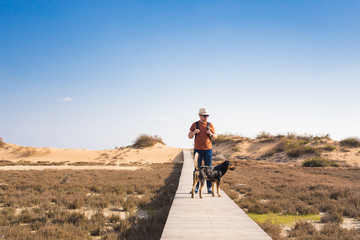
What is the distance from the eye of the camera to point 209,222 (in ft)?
17.9

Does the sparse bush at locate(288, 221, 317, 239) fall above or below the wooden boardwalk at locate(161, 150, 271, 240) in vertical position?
below

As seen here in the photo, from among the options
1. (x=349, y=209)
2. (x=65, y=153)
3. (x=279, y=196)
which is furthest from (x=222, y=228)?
(x=65, y=153)

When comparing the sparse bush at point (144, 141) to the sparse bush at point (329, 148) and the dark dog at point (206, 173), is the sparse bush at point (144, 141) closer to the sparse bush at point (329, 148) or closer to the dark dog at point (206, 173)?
the sparse bush at point (329, 148)

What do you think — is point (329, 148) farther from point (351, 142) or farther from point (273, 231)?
point (273, 231)

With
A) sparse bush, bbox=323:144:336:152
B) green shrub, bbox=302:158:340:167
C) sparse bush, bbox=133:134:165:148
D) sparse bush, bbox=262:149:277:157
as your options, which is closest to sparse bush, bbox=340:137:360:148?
sparse bush, bbox=323:144:336:152

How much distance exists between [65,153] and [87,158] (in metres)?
3.87

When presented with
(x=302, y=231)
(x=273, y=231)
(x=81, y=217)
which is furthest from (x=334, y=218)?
(x=81, y=217)

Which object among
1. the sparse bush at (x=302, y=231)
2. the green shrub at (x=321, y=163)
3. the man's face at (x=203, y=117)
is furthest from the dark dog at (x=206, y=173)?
the green shrub at (x=321, y=163)

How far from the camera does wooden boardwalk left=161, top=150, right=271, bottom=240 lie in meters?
4.69

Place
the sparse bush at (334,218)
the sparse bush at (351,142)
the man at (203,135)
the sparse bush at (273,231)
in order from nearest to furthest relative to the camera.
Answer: the sparse bush at (273,231), the sparse bush at (334,218), the man at (203,135), the sparse bush at (351,142)

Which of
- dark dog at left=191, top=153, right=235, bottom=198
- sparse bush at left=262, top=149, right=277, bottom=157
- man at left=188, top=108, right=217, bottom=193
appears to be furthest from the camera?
sparse bush at left=262, top=149, right=277, bottom=157

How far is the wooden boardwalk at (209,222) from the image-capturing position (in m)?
4.69

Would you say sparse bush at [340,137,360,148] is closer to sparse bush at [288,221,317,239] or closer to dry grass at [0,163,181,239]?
dry grass at [0,163,181,239]

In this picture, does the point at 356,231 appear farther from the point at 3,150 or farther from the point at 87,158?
the point at 3,150
